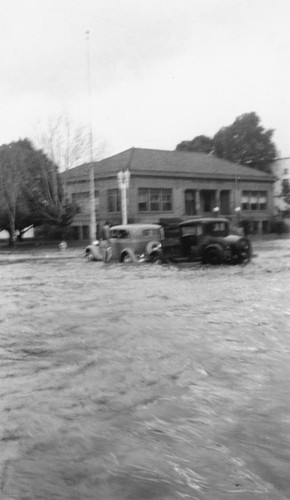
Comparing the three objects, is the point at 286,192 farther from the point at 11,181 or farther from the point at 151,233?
the point at 151,233

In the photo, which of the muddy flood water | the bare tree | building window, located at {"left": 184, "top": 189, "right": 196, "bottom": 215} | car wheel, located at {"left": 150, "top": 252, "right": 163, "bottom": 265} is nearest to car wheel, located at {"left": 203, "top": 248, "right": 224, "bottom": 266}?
car wheel, located at {"left": 150, "top": 252, "right": 163, "bottom": 265}

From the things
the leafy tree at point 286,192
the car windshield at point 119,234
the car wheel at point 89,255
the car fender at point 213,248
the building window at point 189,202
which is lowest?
the car wheel at point 89,255

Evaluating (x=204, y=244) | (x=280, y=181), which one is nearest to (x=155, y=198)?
(x=280, y=181)

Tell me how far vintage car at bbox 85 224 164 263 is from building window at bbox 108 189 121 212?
14.1 metres

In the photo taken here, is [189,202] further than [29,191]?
No

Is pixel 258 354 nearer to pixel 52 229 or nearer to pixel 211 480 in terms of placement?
pixel 211 480

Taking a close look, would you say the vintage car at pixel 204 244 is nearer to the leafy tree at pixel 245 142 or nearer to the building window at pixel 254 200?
the leafy tree at pixel 245 142

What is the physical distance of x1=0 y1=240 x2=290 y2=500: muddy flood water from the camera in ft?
8.95

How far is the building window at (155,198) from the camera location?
34.2 meters

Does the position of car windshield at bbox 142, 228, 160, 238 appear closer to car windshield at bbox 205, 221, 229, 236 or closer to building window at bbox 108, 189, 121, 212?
car windshield at bbox 205, 221, 229, 236

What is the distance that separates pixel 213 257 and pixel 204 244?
1.71 feet

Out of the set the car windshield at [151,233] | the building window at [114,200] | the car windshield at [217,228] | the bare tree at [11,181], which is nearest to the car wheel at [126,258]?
the car windshield at [151,233]

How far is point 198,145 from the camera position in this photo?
38.1 meters

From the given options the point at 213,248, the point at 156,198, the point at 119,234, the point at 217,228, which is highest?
the point at 156,198
